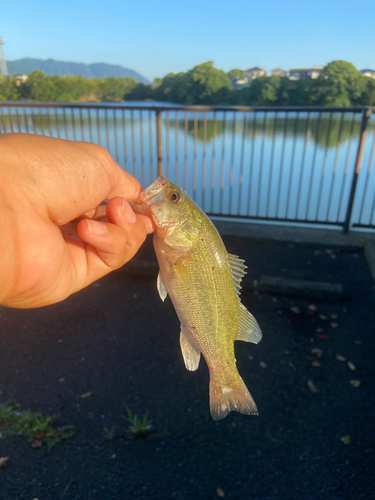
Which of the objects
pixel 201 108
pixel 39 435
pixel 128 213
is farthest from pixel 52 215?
pixel 201 108

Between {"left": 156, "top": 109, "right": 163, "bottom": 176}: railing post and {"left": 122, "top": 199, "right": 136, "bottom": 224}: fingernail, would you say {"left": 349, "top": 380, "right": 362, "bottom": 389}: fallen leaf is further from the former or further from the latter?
{"left": 156, "top": 109, "right": 163, "bottom": 176}: railing post

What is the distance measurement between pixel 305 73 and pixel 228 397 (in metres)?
10.2

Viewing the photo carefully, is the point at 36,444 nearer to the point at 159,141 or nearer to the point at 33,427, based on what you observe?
the point at 33,427

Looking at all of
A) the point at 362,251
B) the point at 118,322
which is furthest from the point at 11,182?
the point at 362,251

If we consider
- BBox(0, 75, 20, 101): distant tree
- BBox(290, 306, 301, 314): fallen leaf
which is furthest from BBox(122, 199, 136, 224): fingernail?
BBox(0, 75, 20, 101): distant tree

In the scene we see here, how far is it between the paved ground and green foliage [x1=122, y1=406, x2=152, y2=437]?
0.25 ft

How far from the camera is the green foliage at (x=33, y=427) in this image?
2980 mm

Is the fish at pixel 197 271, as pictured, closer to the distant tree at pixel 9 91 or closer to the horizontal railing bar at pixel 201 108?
the horizontal railing bar at pixel 201 108

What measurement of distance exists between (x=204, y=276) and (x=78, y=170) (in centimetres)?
82

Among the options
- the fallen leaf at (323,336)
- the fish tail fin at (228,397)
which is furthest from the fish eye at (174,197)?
the fallen leaf at (323,336)

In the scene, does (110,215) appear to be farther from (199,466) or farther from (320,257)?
(320,257)

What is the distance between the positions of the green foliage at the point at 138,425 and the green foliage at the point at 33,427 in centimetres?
51

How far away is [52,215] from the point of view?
158 cm

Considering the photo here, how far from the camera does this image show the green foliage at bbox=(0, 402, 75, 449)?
9.78 feet
